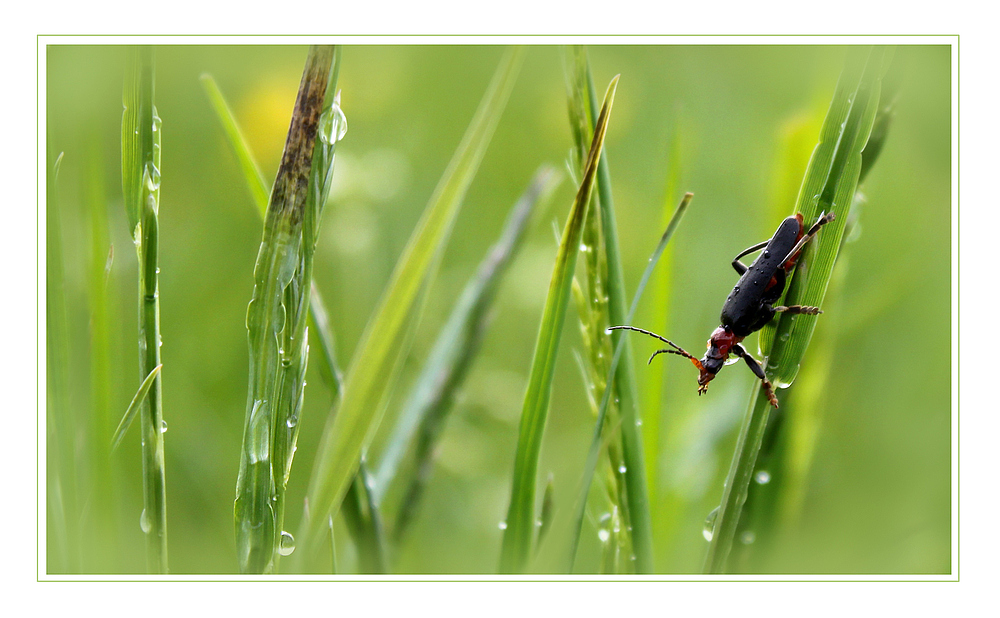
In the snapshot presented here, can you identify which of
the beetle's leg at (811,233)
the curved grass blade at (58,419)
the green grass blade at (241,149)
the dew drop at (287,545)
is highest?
the green grass blade at (241,149)

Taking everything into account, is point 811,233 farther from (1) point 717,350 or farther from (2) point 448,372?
(2) point 448,372

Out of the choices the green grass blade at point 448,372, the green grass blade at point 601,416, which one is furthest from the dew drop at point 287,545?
the green grass blade at point 601,416

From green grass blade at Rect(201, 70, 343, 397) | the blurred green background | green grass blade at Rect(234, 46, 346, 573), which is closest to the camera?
green grass blade at Rect(234, 46, 346, 573)

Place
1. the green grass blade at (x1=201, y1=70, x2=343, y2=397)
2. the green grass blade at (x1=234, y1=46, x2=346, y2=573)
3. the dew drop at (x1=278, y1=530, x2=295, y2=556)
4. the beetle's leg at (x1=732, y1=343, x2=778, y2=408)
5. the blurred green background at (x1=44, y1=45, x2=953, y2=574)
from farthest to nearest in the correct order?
the blurred green background at (x1=44, y1=45, x2=953, y2=574) → the green grass blade at (x1=201, y1=70, x2=343, y2=397) → the dew drop at (x1=278, y1=530, x2=295, y2=556) → the beetle's leg at (x1=732, y1=343, x2=778, y2=408) → the green grass blade at (x1=234, y1=46, x2=346, y2=573)

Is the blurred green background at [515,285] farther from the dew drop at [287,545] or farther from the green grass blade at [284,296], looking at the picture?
the green grass blade at [284,296]

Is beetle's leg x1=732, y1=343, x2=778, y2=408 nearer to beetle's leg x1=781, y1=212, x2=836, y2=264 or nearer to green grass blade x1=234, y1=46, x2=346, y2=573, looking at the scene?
beetle's leg x1=781, y1=212, x2=836, y2=264

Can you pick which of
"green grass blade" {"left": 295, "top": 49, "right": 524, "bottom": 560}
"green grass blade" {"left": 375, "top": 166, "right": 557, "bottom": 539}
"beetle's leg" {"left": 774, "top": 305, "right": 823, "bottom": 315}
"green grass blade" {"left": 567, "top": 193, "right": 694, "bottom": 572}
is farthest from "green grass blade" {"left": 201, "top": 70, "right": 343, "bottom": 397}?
"beetle's leg" {"left": 774, "top": 305, "right": 823, "bottom": 315}

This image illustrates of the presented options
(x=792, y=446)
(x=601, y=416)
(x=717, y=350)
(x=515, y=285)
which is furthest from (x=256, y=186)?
(x=515, y=285)
